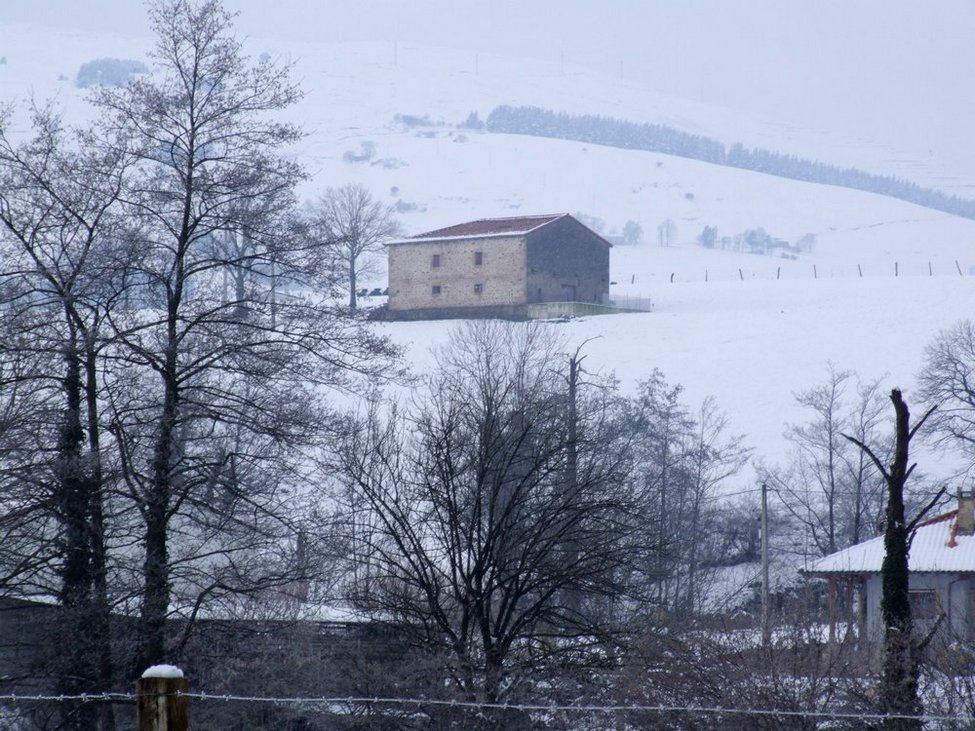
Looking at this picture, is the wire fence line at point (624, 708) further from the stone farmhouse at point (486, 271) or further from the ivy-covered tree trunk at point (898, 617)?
the stone farmhouse at point (486, 271)

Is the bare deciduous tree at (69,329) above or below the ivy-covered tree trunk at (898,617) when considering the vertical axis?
above

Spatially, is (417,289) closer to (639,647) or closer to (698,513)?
(698,513)

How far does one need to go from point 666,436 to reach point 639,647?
107 ft

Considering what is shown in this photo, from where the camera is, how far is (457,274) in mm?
81125

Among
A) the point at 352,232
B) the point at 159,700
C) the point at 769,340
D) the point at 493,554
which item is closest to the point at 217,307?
the point at 352,232

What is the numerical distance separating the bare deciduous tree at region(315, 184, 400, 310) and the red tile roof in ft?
14.7

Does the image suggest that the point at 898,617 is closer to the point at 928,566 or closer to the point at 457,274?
the point at 928,566

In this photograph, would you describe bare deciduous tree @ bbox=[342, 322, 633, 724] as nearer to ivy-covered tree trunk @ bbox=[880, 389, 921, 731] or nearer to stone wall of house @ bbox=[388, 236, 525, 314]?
ivy-covered tree trunk @ bbox=[880, 389, 921, 731]

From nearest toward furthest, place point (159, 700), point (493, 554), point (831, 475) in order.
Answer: point (159, 700) → point (493, 554) → point (831, 475)

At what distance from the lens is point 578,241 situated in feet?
279

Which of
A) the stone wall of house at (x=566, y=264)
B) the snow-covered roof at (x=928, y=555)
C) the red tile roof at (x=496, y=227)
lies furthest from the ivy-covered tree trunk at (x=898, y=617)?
the red tile roof at (x=496, y=227)

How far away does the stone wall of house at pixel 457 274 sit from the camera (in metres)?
79.8

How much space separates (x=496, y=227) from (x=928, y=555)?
55324 millimetres

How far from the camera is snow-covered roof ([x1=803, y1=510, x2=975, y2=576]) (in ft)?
104
